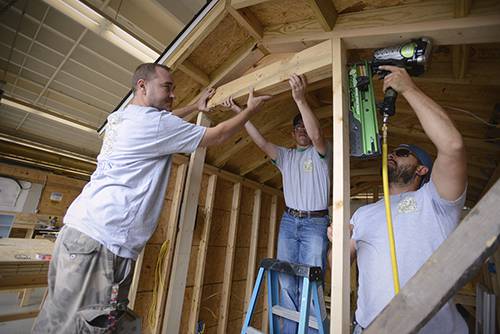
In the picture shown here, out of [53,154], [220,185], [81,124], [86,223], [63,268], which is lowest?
[63,268]

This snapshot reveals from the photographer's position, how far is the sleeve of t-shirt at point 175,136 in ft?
4.13

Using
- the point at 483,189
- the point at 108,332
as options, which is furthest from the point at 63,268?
the point at 483,189

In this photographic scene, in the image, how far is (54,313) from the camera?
100 centimetres

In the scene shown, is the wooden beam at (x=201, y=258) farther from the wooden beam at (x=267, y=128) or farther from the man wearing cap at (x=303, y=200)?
the man wearing cap at (x=303, y=200)

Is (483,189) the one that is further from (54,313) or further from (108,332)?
(54,313)

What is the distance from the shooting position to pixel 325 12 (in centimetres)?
124

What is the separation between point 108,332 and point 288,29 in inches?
69.9

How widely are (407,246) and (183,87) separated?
1.81m

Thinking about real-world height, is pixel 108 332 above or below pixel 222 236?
below

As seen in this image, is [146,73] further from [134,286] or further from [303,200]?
[134,286]

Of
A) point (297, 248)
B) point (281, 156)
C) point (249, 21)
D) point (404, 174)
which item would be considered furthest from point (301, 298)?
point (249, 21)

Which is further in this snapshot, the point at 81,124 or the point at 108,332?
the point at 81,124

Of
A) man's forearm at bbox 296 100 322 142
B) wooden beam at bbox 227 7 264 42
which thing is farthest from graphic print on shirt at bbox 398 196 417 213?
wooden beam at bbox 227 7 264 42

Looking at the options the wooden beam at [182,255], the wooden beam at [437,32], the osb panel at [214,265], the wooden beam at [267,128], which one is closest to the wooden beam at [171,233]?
the wooden beam at [267,128]
